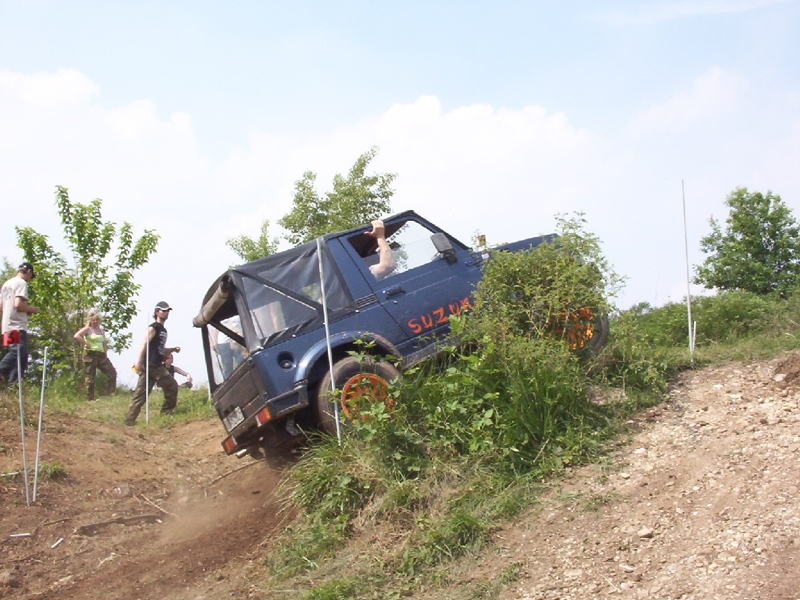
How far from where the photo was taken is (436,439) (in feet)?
20.4

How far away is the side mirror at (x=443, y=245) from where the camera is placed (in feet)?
25.7

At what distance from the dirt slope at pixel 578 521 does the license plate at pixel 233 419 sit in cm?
67

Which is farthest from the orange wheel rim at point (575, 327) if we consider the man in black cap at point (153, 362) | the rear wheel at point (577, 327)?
the man in black cap at point (153, 362)

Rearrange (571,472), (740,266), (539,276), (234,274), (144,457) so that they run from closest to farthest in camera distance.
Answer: (571,472), (539,276), (234,274), (144,457), (740,266)

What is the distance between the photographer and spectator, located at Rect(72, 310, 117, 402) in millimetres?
13750

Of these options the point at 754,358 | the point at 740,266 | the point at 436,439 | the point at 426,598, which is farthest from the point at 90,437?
the point at 740,266

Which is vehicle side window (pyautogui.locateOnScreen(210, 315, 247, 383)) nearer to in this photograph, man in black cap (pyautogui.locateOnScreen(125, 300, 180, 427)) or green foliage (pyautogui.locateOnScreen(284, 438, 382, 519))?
A: green foliage (pyautogui.locateOnScreen(284, 438, 382, 519))

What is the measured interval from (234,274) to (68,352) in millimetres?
9890

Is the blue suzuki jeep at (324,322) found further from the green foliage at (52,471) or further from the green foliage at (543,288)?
the green foliage at (52,471)

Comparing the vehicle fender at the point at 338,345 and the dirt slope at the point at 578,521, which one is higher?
the vehicle fender at the point at 338,345

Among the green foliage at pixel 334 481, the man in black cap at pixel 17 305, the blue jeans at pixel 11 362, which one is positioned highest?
the man in black cap at pixel 17 305

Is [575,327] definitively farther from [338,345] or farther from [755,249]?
[755,249]

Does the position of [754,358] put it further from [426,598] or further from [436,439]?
[426,598]

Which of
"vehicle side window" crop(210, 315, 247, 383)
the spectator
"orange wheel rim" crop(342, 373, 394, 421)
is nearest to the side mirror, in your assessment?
"orange wheel rim" crop(342, 373, 394, 421)
